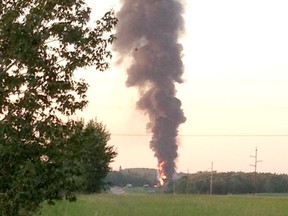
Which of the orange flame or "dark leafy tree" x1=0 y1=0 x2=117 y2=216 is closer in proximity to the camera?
"dark leafy tree" x1=0 y1=0 x2=117 y2=216

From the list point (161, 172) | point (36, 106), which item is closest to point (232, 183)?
point (161, 172)

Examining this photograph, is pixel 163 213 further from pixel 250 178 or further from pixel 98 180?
pixel 250 178

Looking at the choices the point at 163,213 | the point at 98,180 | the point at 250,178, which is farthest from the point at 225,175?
the point at 163,213

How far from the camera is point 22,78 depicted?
1636 cm

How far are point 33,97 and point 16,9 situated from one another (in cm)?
216

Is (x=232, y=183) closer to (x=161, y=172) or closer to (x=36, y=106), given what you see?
(x=161, y=172)

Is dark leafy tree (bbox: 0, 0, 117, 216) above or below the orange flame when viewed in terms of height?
below

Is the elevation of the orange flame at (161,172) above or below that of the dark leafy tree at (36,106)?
above

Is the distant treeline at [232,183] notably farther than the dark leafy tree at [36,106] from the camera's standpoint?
Yes

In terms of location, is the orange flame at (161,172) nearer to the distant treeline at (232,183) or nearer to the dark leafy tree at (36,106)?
the distant treeline at (232,183)

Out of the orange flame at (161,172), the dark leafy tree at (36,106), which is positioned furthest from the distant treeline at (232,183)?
the dark leafy tree at (36,106)

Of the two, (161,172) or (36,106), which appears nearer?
(36,106)

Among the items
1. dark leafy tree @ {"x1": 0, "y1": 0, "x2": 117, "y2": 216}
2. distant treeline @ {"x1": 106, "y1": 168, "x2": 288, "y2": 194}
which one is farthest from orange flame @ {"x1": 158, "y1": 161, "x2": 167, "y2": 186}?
dark leafy tree @ {"x1": 0, "y1": 0, "x2": 117, "y2": 216}

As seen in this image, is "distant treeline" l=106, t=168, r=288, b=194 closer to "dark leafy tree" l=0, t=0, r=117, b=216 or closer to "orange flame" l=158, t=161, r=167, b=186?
"orange flame" l=158, t=161, r=167, b=186
